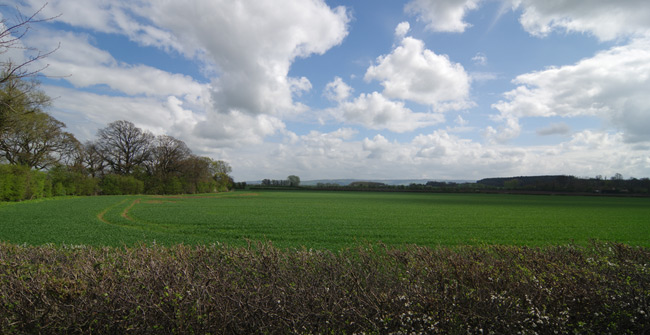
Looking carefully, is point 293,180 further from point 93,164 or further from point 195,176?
point 93,164

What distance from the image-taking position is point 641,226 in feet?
72.5

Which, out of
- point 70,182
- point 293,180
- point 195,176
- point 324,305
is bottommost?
point 324,305

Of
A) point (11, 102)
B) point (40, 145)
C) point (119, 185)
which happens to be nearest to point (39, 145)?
point (40, 145)

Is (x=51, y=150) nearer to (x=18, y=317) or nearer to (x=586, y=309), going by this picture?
(x=18, y=317)

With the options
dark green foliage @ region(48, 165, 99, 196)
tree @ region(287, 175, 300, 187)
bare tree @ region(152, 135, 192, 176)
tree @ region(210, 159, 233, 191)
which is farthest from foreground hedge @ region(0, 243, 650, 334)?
tree @ region(287, 175, 300, 187)

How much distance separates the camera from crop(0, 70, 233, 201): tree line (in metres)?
34.0

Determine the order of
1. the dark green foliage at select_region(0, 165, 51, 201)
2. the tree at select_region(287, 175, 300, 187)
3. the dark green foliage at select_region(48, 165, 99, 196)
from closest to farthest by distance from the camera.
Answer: the dark green foliage at select_region(0, 165, 51, 201), the dark green foliage at select_region(48, 165, 99, 196), the tree at select_region(287, 175, 300, 187)

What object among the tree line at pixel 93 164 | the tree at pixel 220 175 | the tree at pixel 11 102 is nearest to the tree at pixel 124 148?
the tree line at pixel 93 164

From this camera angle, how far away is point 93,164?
56.4 metres

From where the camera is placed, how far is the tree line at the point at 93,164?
33969 mm

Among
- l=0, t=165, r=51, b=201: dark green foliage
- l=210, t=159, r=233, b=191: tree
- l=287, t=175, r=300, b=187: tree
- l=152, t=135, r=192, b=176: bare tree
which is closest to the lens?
l=0, t=165, r=51, b=201: dark green foliage

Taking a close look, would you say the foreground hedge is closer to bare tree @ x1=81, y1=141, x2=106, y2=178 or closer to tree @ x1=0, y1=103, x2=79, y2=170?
tree @ x1=0, y1=103, x2=79, y2=170

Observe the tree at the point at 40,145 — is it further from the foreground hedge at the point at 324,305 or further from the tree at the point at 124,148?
the foreground hedge at the point at 324,305

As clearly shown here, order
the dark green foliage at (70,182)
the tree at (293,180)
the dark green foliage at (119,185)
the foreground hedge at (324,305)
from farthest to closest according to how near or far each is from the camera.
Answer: the tree at (293,180) → the dark green foliage at (119,185) → the dark green foliage at (70,182) → the foreground hedge at (324,305)
